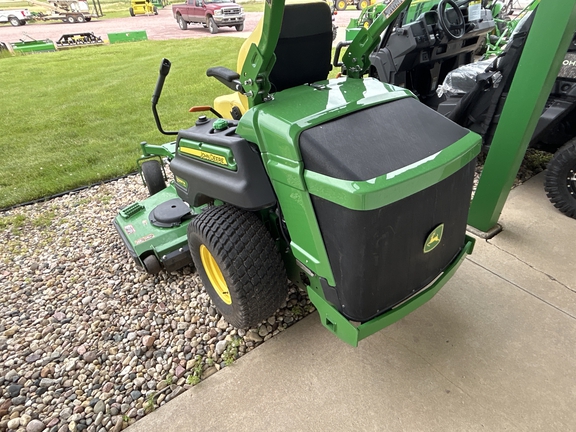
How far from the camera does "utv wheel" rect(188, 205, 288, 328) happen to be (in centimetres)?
167

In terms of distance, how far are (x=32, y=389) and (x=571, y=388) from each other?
2448 millimetres

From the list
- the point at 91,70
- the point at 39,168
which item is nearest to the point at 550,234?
the point at 39,168

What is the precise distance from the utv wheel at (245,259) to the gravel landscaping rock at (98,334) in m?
0.30

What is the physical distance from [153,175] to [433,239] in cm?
216

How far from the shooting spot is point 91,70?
27.2 feet

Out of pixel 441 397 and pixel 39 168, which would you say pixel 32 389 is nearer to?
pixel 441 397

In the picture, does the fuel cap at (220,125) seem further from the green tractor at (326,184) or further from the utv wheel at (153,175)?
the utv wheel at (153,175)

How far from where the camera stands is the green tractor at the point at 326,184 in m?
1.29

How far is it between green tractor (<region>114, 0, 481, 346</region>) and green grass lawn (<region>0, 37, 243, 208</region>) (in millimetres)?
2540

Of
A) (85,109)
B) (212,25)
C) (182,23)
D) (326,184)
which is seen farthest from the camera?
(182,23)

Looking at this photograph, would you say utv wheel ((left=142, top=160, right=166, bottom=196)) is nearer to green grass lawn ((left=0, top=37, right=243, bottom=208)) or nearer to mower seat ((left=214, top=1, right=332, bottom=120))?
green grass lawn ((left=0, top=37, right=243, bottom=208))

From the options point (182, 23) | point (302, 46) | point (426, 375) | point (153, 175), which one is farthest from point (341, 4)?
point (426, 375)

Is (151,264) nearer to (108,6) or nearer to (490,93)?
(490,93)

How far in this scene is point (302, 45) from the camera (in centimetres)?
179
